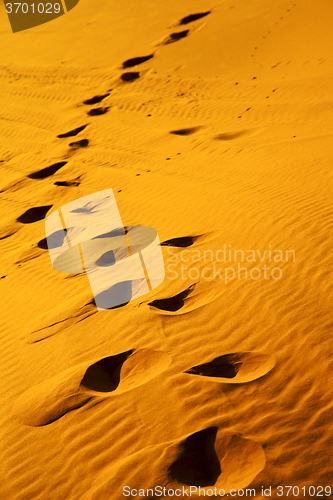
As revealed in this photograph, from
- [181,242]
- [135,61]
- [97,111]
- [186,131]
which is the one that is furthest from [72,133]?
[181,242]

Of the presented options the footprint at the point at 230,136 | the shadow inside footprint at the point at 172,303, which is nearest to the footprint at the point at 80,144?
the footprint at the point at 230,136

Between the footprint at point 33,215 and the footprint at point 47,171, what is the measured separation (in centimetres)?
142

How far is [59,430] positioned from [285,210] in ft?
12.3

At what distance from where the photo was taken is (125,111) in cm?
976

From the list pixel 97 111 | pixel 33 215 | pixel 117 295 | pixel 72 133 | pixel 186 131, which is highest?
pixel 97 111

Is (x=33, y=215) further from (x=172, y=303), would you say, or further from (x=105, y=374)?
(x=105, y=374)

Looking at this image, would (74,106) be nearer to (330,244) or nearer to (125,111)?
(125,111)

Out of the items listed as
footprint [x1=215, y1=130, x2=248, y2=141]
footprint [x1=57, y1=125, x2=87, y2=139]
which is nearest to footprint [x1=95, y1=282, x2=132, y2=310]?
footprint [x1=215, y1=130, x2=248, y2=141]

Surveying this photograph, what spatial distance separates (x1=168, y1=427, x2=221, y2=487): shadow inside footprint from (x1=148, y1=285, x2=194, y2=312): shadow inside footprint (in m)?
1.39

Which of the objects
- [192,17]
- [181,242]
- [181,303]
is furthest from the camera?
[192,17]

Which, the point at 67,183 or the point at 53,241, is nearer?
the point at 53,241

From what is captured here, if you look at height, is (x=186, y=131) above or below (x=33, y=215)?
above

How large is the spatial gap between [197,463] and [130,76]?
11425mm

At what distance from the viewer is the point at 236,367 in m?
3.10
